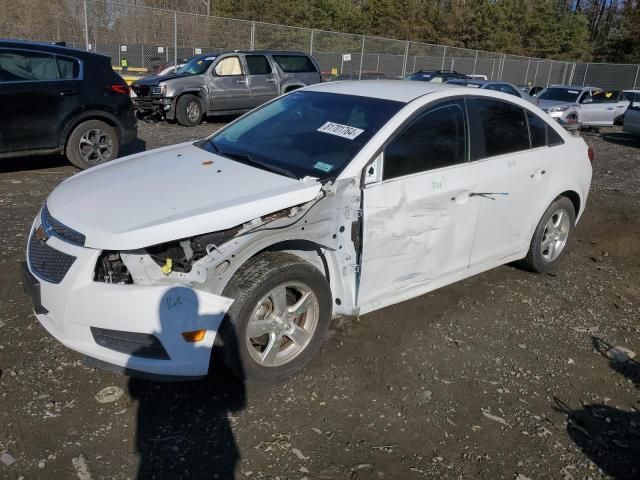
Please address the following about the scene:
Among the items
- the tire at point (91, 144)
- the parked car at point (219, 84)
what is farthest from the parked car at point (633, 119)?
the tire at point (91, 144)

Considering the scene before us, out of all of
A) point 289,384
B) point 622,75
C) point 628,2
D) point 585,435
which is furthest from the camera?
point 628,2

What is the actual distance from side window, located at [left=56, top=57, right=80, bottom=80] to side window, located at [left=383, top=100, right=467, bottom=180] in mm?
5928

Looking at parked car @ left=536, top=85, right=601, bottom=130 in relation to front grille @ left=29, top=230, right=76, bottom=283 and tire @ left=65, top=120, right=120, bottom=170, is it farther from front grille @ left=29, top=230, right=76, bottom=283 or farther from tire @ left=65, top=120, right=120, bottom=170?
front grille @ left=29, top=230, right=76, bottom=283

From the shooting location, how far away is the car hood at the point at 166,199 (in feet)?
9.07

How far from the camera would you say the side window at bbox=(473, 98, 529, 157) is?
13.7 ft

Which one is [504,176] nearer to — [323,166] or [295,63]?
[323,166]

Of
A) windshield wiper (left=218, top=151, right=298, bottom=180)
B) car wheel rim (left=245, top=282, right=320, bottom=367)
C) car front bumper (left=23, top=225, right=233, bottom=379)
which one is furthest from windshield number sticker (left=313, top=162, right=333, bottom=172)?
car front bumper (left=23, top=225, right=233, bottom=379)

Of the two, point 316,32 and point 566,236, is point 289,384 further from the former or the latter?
point 316,32

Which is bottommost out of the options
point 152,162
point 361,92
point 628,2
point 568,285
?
point 568,285

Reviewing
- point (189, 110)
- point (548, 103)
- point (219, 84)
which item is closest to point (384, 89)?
point (189, 110)

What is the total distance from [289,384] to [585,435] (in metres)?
1.66

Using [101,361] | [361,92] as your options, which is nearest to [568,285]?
[361,92]

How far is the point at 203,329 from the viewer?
2.79 metres

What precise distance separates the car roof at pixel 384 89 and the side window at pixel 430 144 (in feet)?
0.64
